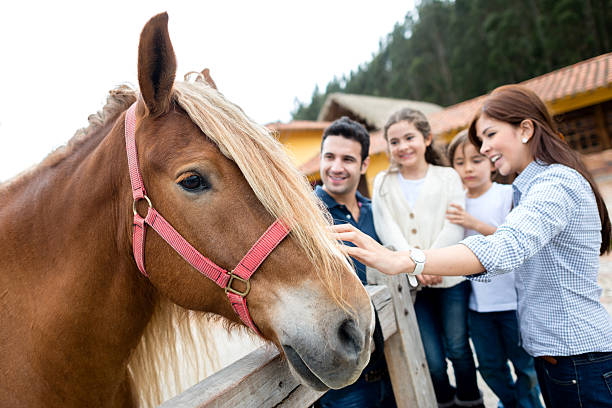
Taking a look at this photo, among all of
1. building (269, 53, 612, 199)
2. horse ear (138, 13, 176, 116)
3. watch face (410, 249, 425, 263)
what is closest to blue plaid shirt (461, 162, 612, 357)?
watch face (410, 249, 425, 263)

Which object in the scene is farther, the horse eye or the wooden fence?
the horse eye

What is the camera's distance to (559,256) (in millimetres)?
1577

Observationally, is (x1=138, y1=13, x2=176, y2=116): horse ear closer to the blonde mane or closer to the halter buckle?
the blonde mane

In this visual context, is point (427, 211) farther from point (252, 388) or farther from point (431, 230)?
point (252, 388)

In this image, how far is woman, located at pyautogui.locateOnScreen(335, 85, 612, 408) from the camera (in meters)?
1.36

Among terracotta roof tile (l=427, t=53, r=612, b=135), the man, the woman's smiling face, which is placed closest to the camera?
the woman's smiling face

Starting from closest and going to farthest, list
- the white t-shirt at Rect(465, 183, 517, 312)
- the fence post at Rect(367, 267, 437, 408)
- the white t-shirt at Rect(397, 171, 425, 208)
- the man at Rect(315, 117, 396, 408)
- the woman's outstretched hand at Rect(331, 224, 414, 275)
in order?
1. the woman's outstretched hand at Rect(331, 224, 414, 275)
2. the fence post at Rect(367, 267, 437, 408)
3. the man at Rect(315, 117, 396, 408)
4. the white t-shirt at Rect(465, 183, 517, 312)
5. the white t-shirt at Rect(397, 171, 425, 208)

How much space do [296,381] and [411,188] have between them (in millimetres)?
1834

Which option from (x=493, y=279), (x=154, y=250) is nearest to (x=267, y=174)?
(x=154, y=250)

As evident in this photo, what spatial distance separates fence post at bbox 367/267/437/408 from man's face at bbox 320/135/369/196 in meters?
0.57

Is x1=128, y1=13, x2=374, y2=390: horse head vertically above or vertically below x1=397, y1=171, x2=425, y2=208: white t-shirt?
above

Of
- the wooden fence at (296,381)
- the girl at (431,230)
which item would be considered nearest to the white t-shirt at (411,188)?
the girl at (431,230)

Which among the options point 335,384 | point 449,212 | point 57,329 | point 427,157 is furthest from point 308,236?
point 427,157

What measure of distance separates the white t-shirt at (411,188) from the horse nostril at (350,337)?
5.80 ft
